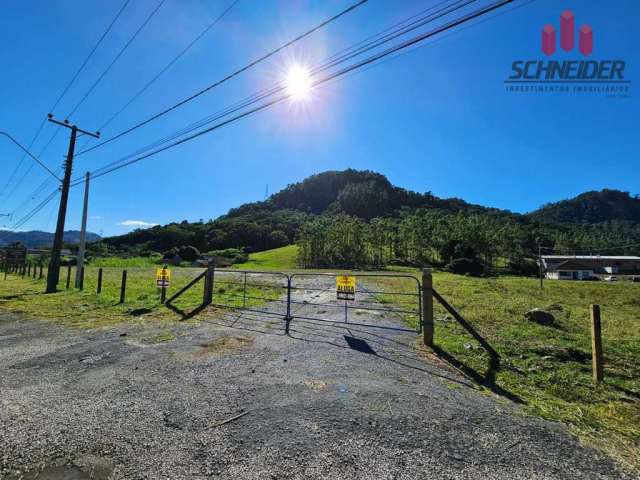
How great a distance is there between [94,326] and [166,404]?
5947 mm

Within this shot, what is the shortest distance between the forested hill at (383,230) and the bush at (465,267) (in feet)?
14.2

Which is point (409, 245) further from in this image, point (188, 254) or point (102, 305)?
point (102, 305)

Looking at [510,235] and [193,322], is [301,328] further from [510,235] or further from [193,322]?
[510,235]

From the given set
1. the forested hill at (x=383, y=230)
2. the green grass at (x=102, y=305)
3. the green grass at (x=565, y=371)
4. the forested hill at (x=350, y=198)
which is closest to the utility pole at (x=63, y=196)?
the green grass at (x=102, y=305)

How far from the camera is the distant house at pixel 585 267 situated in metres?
63.6

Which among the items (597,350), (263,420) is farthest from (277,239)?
(263,420)

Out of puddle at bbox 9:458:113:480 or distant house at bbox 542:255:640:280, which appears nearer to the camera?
puddle at bbox 9:458:113:480

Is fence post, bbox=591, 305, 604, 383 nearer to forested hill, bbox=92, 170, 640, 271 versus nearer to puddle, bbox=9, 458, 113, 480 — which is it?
puddle, bbox=9, 458, 113, 480

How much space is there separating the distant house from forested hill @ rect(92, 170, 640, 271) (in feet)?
13.6

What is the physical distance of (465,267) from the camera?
48875 millimetres

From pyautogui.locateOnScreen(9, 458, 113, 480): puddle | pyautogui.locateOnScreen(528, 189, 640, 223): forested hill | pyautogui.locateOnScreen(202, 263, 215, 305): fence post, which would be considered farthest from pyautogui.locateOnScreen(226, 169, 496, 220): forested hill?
pyautogui.locateOnScreen(9, 458, 113, 480): puddle

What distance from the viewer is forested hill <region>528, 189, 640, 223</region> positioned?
150 meters

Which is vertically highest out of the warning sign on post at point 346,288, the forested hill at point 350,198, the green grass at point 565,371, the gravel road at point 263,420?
the forested hill at point 350,198

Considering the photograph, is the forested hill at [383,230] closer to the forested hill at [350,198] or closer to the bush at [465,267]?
the forested hill at [350,198]
